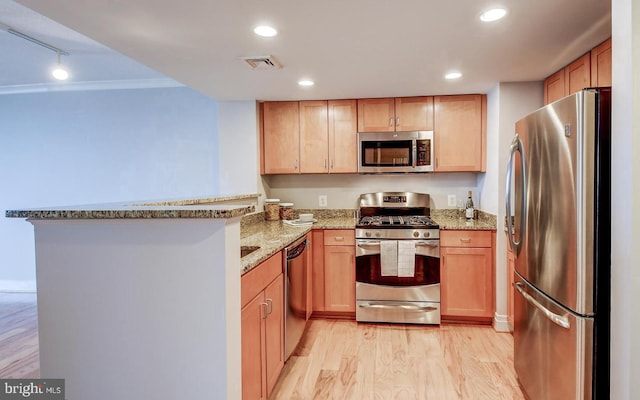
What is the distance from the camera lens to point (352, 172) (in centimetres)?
359

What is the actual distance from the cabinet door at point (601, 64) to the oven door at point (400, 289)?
1.60 m

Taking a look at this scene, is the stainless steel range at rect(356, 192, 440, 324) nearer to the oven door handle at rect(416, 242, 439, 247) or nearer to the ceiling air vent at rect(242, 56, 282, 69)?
the oven door handle at rect(416, 242, 439, 247)

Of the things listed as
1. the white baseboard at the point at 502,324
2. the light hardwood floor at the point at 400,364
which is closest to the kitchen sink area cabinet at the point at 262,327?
the light hardwood floor at the point at 400,364

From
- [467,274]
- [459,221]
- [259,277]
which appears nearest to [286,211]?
[459,221]

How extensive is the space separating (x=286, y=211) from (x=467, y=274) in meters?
1.83

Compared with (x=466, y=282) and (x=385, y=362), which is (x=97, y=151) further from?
(x=466, y=282)

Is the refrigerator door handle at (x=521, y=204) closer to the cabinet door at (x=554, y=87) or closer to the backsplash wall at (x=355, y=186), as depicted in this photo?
the cabinet door at (x=554, y=87)

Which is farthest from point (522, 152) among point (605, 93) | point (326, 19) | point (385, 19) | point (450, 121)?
point (450, 121)

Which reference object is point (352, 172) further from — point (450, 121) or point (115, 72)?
point (115, 72)

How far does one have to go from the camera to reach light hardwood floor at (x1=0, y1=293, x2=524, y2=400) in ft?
7.07

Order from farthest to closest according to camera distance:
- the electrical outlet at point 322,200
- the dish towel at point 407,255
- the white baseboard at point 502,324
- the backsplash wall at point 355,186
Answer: the electrical outlet at point 322,200 < the backsplash wall at point 355,186 < the dish towel at point 407,255 < the white baseboard at point 502,324

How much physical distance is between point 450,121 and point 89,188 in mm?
4090

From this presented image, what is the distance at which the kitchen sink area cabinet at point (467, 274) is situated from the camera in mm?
3104

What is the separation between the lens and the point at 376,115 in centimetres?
351
